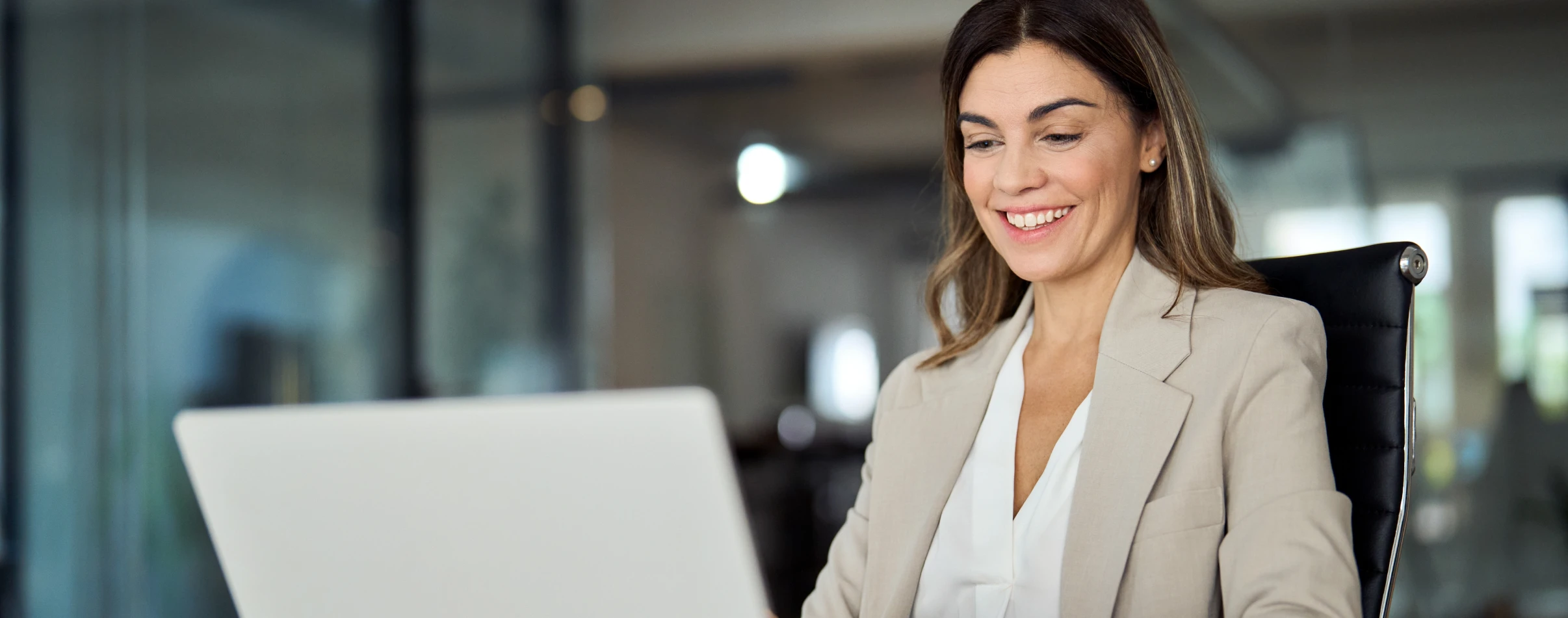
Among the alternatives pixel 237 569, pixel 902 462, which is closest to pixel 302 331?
pixel 902 462

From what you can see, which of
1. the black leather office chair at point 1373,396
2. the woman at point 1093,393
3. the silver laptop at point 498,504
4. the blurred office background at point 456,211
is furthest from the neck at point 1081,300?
the blurred office background at point 456,211

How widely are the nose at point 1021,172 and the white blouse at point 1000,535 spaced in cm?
26

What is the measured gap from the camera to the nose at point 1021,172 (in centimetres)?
139

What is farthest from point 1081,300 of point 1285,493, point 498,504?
point 498,504

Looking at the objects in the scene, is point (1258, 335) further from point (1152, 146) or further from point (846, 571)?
point (846, 571)

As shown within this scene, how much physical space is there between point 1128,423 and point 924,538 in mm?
288

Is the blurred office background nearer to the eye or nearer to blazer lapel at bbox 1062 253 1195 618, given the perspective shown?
the eye

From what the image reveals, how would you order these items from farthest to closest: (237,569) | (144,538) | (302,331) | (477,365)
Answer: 1. (477,365)
2. (302,331)
3. (144,538)
4. (237,569)

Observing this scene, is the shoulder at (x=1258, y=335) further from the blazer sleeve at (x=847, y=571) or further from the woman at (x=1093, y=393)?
the blazer sleeve at (x=847, y=571)

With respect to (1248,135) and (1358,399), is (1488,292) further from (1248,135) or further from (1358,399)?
(1358,399)

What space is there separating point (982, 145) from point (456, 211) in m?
3.06

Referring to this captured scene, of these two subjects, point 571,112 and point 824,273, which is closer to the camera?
point 571,112

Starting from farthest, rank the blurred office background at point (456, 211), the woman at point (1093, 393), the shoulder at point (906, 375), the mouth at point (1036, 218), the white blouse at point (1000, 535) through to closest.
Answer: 1. the blurred office background at point (456, 211)
2. the shoulder at point (906, 375)
3. the mouth at point (1036, 218)
4. the white blouse at point (1000, 535)
5. the woman at point (1093, 393)

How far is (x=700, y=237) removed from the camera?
6.29 metres
